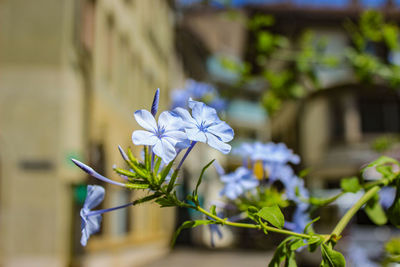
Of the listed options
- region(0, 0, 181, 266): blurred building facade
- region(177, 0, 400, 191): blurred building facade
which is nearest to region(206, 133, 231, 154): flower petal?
region(0, 0, 181, 266): blurred building facade

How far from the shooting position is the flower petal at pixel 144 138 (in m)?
0.88

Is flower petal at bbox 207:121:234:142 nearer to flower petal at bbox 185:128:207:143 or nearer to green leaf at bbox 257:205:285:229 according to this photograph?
flower petal at bbox 185:128:207:143

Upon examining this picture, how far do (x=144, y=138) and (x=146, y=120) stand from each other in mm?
35

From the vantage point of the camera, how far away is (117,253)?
10.8 meters

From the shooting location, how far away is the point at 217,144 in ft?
2.94

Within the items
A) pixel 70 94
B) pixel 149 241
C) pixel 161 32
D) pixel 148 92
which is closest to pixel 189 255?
pixel 149 241

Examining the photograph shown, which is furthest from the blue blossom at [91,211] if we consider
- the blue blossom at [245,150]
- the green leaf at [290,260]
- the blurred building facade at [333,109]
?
the blurred building facade at [333,109]

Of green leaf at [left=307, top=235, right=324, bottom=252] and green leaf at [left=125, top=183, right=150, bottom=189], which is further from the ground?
green leaf at [left=125, top=183, right=150, bottom=189]

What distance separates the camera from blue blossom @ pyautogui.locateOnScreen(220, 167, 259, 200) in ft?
4.54

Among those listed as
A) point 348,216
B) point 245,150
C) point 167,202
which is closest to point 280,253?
point 348,216

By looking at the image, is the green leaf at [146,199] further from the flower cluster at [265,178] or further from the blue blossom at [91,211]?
the flower cluster at [265,178]

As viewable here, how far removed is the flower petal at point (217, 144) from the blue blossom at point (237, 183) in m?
0.47

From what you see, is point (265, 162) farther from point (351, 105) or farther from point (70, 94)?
point (351, 105)

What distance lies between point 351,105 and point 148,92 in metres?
6.80
